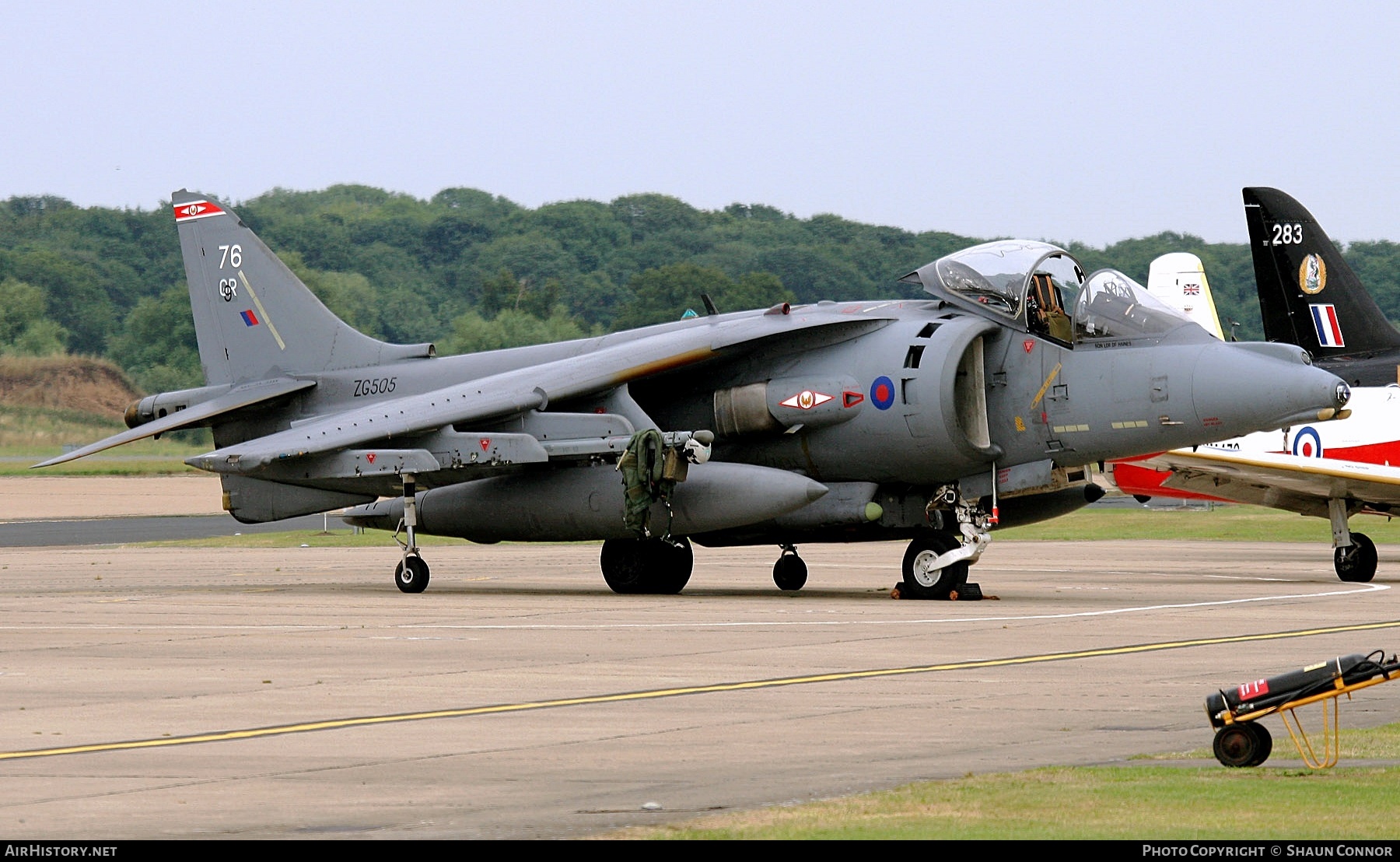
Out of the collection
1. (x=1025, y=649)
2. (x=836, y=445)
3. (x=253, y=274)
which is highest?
(x=253, y=274)

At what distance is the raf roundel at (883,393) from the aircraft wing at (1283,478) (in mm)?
4773

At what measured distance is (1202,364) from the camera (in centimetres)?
1764

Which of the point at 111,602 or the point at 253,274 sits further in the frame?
the point at 253,274

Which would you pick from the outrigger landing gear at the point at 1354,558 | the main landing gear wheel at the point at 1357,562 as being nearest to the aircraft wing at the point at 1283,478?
the outrigger landing gear at the point at 1354,558

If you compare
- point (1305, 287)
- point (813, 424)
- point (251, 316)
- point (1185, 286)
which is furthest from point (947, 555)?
point (1185, 286)

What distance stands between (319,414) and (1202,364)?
1052 cm

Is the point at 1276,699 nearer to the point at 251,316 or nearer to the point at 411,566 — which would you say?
the point at 411,566

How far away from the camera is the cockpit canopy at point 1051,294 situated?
59.7ft

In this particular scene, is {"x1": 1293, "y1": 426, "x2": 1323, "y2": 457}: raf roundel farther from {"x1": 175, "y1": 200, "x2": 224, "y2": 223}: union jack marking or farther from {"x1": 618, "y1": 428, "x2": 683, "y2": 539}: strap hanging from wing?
{"x1": 175, "y1": 200, "x2": 224, "y2": 223}: union jack marking

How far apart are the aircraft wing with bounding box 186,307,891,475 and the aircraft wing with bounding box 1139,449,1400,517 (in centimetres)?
546

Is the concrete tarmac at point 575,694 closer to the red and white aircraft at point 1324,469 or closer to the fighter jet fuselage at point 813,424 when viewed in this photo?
the fighter jet fuselage at point 813,424

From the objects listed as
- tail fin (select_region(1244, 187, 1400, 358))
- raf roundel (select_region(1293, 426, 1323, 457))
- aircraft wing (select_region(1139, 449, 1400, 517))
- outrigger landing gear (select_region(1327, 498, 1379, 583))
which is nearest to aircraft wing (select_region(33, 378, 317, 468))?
aircraft wing (select_region(1139, 449, 1400, 517))

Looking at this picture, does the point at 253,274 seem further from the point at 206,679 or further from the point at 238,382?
the point at 206,679

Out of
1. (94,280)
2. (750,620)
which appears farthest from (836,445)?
(94,280)
